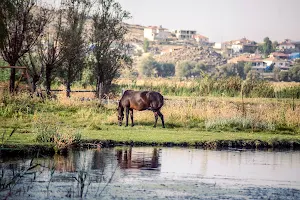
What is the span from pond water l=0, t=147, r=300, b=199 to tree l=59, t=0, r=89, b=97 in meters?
21.0

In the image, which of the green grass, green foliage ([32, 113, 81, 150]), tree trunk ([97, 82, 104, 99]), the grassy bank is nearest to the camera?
green foliage ([32, 113, 81, 150])

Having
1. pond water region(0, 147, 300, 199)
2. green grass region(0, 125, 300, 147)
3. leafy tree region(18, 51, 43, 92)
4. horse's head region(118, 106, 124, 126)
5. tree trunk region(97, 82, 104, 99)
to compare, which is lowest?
pond water region(0, 147, 300, 199)

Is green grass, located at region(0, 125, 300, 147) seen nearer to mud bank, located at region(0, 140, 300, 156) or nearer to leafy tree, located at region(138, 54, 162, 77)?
mud bank, located at region(0, 140, 300, 156)

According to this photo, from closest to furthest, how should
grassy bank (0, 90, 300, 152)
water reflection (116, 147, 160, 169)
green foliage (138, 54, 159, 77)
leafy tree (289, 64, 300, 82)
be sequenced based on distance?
water reflection (116, 147, 160, 169) → grassy bank (0, 90, 300, 152) → leafy tree (289, 64, 300, 82) → green foliage (138, 54, 159, 77)

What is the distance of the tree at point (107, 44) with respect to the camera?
164ft

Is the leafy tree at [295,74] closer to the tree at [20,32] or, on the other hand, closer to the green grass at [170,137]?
the tree at [20,32]

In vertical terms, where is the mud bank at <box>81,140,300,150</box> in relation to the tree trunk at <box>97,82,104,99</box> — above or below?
below

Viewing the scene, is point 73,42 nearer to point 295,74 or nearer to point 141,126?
point 141,126

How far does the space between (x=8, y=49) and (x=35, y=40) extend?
166cm

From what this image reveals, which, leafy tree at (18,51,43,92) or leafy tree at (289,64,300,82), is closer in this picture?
leafy tree at (18,51,43,92)

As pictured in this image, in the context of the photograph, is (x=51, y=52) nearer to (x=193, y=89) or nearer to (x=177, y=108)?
(x=177, y=108)

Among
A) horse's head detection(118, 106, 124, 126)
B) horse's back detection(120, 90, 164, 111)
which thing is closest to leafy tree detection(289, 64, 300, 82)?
horse's back detection(120, 90, 164, 111)

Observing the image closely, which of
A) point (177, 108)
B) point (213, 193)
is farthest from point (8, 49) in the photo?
point (213, 193)

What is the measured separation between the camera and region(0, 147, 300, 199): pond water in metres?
17.9
